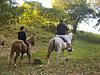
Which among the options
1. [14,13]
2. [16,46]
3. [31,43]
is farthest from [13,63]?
[14,13]

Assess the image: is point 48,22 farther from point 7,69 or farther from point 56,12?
point 7,69

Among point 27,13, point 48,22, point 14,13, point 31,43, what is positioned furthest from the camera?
point 48,22

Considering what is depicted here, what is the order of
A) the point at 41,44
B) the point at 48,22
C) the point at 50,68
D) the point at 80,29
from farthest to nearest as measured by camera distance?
1. the point at 80,29
2. the point at 48,22
3. the point at 41,44
4. the point at 50,68

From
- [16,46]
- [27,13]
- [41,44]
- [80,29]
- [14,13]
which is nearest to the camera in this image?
[16,46]

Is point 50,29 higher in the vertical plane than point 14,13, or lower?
lower

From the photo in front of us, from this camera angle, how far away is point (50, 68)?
16859 mm

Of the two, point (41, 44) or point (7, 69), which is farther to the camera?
point (41, 44)

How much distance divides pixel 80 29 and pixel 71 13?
4.12 m

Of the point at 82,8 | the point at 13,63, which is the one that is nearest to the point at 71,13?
the point at 82,8

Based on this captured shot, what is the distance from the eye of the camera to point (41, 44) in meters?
36.5

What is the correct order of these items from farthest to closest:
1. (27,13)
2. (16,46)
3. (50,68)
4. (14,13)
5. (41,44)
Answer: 1. (27,13)
2. (41,44)
3. (14,13)
4. (16,46)
5. (50,68)

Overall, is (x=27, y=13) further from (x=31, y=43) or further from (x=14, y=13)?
(x=31, y=43)

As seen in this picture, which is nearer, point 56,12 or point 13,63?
point 13,63

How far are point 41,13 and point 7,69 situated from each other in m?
28.6
